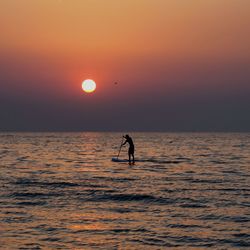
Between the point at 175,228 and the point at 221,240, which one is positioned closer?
the point at 221,240

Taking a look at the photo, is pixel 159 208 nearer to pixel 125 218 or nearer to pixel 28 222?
pixel 125 218

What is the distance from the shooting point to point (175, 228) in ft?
50.6

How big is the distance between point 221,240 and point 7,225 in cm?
660

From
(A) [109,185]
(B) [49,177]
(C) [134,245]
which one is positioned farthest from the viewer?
(B) [49,177]

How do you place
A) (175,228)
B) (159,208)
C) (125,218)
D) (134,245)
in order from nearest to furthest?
(134,245)
(175,228)
(125,218)
(159,208)

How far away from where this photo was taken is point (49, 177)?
29.3m

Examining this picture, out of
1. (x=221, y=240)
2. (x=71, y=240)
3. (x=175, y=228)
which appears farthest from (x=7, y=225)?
→ (x=221, y=240)

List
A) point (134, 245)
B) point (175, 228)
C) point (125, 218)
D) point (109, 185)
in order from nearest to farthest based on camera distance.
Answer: point (134, 245) < point (175, 228) < point (125, 218) < point (109, 185)

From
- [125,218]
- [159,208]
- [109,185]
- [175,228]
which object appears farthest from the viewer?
[109,185]

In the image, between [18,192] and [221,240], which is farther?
[18,192]

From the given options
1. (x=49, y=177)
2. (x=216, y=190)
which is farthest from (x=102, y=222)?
(x=49, y=177)

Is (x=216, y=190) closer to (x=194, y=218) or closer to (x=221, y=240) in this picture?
(x=194, y=218)

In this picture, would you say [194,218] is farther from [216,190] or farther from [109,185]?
[109,185]

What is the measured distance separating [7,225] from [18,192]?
7033mm
